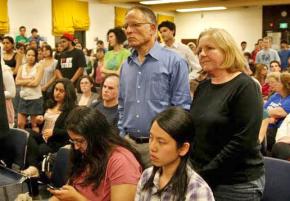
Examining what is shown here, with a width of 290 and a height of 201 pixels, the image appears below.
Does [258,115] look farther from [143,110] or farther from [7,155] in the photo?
[7,155]

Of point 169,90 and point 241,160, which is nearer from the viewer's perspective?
point 241,160

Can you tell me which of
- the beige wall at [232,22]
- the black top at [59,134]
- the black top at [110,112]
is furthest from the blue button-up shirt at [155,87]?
the beige wall at [232,22]

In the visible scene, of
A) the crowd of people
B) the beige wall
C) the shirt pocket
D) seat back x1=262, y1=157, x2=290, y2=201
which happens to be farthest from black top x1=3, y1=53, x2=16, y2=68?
the beige wall

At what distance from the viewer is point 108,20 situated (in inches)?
540

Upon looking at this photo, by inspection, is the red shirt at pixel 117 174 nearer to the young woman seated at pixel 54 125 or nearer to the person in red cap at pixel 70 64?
the young woman seated at pixel 54 125

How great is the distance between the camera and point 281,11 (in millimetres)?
15523

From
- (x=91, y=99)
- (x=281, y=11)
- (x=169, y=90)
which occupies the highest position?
(x=281, y=11)

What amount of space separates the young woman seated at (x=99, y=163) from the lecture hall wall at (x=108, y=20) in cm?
635

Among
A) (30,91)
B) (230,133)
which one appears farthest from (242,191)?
(30,91)

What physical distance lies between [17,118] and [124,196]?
13.4 ft

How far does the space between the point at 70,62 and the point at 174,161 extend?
Answer: 182 inches

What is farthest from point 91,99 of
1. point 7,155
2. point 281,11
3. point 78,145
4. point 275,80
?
point 281,11

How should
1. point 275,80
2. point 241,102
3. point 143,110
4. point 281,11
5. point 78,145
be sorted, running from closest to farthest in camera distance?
point 241,102 < point 78,145 < point 143,110 < point 275,80 < point 281,11

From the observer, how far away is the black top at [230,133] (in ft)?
5.71
